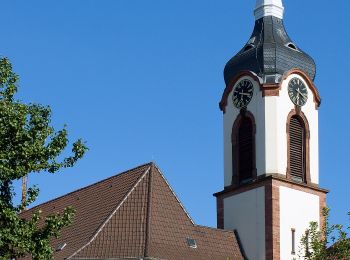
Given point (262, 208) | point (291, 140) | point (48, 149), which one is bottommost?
point (48, 149)

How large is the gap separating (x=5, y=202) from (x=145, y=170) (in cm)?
1783

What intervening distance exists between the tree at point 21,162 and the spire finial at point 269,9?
25.6m

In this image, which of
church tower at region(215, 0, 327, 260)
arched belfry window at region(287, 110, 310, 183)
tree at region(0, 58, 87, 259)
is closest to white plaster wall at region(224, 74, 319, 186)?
church tower at region(215, 0, 327, 260)

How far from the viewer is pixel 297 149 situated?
1950 inches

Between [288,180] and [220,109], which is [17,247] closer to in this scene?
[288,180]

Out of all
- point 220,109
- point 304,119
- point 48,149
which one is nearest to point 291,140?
point 304,119

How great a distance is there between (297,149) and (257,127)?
89.1 inches

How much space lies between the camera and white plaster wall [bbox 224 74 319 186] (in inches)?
1898

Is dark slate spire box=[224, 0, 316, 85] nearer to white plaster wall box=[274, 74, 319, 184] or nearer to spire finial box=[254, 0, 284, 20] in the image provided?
spire finial box=[254, 0, 284, 20]

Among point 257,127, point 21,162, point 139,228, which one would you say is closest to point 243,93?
point 257,127

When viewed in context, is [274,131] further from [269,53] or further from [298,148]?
[269,53]

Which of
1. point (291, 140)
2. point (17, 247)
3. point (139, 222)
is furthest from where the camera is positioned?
point (291, 140)

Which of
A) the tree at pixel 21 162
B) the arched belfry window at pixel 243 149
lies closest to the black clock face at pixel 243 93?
the arched belfry window at pixel 243 149

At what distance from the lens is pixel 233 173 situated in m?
50.0
